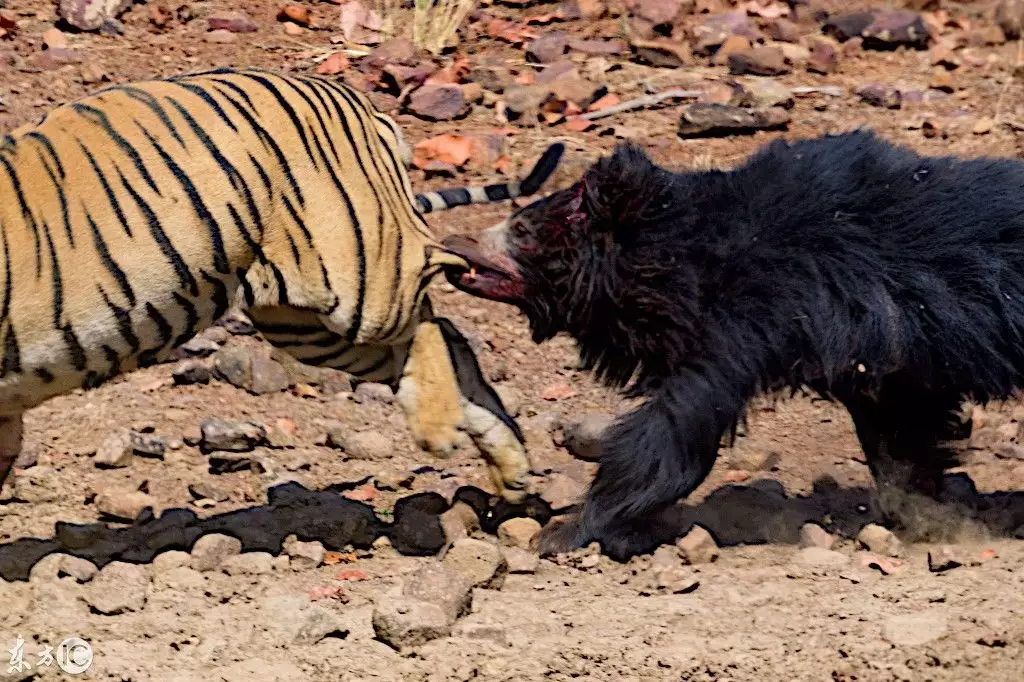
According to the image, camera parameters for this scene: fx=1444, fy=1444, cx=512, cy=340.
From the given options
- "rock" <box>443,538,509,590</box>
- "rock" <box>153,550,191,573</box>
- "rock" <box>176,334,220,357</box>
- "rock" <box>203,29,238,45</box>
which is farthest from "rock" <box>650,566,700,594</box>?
"rock" <box>203,29,238,45</box>

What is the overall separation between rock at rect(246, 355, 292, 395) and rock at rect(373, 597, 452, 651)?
7.36ft

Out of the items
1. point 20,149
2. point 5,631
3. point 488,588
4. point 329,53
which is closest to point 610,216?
point 488,588

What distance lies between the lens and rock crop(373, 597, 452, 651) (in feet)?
14.1

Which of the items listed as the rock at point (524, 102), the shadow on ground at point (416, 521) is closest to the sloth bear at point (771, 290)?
the shadow on ground at point (416, 521)

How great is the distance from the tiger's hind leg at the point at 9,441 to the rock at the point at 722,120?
4551 mm

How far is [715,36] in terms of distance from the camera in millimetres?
9523

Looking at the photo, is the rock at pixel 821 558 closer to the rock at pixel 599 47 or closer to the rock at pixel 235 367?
the rock at pixel 235 367

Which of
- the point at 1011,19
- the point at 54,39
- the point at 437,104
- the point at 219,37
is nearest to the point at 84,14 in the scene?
the point at 54,39

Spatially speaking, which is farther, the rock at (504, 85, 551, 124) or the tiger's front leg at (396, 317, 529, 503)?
A: the rock at (504, 85, 551, 124)

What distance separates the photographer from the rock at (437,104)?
854 centimetres

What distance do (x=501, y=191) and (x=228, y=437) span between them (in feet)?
4.89

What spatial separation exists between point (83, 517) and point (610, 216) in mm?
2252

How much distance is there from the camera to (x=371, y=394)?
6500 millimetres

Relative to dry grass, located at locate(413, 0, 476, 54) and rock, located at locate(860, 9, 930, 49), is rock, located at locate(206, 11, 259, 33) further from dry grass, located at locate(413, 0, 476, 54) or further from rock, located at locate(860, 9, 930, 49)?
rock, located at locate(860, 9, 930, 49)
